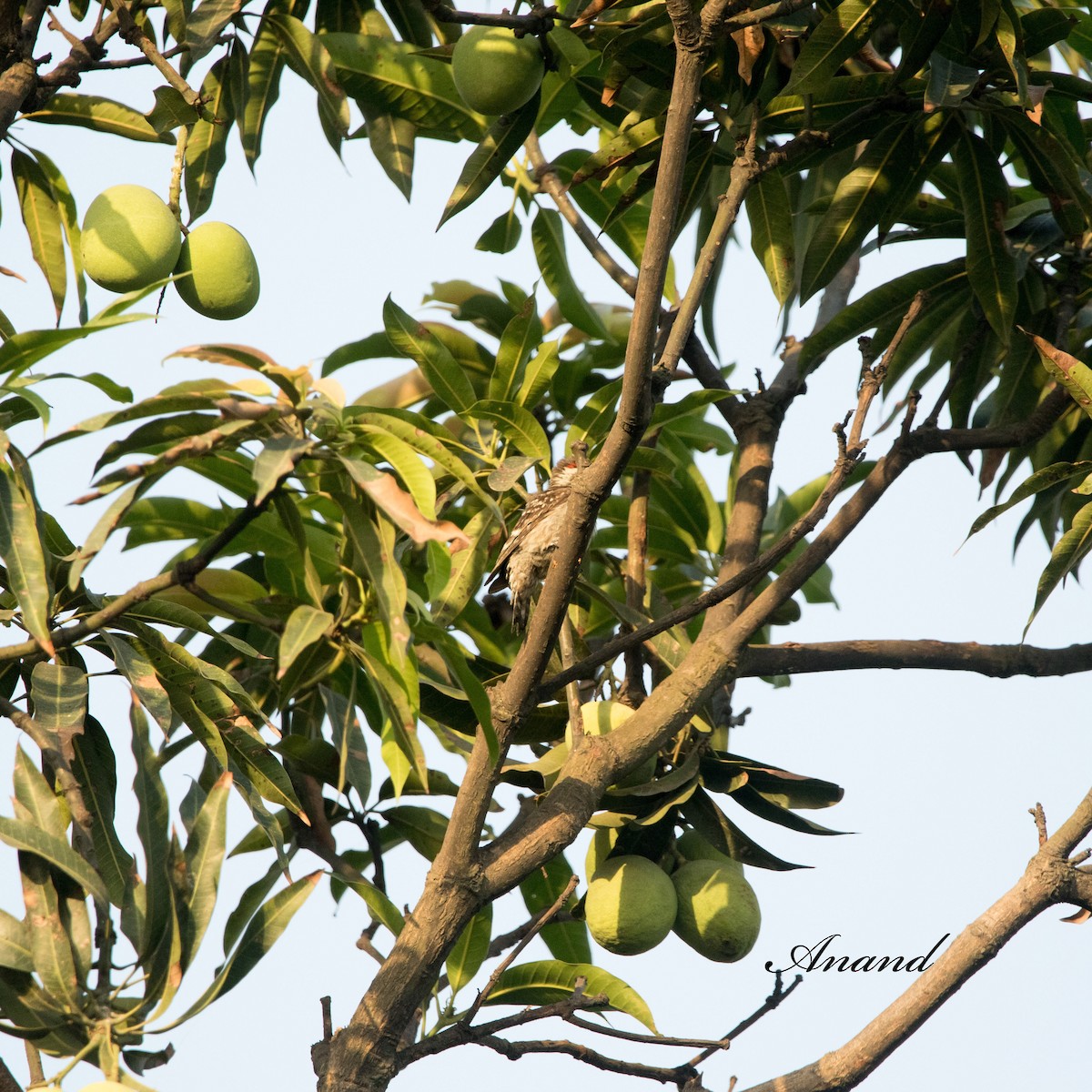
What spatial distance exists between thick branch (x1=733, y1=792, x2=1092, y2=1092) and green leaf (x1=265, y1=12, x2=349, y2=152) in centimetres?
200

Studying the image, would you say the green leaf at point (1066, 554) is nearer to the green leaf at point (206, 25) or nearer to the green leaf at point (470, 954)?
the green leaf at point (470, 954)

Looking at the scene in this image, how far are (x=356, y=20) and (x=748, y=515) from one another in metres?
1.50

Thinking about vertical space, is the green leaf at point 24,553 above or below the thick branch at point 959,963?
above

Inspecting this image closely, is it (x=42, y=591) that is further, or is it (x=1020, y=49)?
(x=1020, y=49)

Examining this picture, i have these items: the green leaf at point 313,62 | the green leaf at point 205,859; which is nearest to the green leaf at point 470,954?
the green leaf at point 205,859

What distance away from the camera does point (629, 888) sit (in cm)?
244

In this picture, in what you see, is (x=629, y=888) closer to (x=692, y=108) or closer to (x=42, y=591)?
(x=42, y=591)

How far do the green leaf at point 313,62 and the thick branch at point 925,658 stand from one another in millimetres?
1449

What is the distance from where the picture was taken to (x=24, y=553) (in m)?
1.75

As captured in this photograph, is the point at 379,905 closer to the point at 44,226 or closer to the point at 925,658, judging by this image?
the point at 925,658

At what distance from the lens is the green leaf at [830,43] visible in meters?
2.27

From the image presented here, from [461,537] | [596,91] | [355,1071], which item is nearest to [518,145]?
[596,91]

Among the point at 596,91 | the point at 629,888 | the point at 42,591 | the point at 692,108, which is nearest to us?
the point at 42,591

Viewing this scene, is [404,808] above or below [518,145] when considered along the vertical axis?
below
